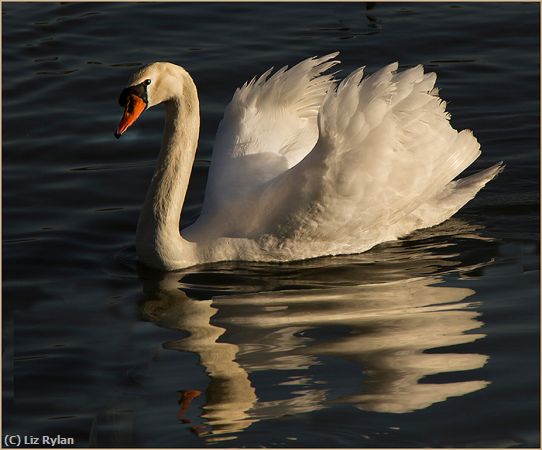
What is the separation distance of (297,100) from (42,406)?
158 inches

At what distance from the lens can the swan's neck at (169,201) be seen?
1014 cm

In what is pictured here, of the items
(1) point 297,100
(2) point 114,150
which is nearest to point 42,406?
(1) point 297,100

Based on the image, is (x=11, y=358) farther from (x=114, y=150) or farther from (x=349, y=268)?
(x=114, y=150)

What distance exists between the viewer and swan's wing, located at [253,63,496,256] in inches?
391

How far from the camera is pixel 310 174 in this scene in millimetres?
9906

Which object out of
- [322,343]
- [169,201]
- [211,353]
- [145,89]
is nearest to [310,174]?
[169,201]

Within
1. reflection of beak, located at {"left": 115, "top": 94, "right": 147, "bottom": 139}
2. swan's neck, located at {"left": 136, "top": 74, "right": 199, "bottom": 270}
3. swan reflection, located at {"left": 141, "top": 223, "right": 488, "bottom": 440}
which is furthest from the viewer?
swan's neck, located at {"left": 136, "top": 74, "right": 199, "bottom": 270}

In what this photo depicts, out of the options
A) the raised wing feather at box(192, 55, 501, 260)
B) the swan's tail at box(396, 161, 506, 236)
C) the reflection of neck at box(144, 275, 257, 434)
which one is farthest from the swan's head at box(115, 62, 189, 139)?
the swan's tail at box(396, 161, 506, 236)

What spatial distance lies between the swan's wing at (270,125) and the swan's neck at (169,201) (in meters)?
0.48

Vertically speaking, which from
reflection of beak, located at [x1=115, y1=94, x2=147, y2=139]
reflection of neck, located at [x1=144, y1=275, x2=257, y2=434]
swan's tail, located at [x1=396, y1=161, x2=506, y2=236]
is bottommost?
reflection of neck, located at [x1=144, y1=275, x2=257, y2=434]

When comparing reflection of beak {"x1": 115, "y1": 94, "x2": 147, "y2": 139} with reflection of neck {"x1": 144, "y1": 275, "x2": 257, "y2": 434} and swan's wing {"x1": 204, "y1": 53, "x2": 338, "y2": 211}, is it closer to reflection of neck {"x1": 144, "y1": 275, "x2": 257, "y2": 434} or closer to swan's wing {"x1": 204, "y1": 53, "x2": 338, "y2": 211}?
swan's wing {"x1": 204, "y1": 53, "x2": 338, "y2": 211}

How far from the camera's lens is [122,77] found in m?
14.2

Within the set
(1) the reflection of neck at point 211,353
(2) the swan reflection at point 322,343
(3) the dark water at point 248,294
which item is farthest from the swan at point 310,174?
(1) the reflection of neck at point 211,353

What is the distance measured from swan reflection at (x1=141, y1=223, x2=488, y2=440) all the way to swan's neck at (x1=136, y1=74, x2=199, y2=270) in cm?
19
